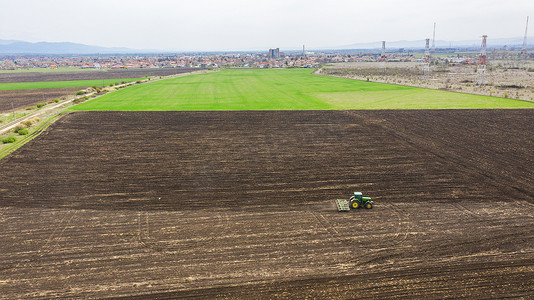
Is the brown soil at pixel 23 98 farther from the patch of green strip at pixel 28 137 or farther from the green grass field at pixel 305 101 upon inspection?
the patch of green strip at pixel 28 137

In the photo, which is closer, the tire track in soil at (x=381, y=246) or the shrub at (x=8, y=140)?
the tire track in soil at (x=381, y=246)

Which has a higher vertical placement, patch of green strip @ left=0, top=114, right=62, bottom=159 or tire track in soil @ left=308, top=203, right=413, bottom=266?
patch of green strip @ left=0, top=114, right=62, bottom=159

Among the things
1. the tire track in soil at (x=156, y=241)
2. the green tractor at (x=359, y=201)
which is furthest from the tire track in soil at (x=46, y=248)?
the green tractor at (x=359, y=201)

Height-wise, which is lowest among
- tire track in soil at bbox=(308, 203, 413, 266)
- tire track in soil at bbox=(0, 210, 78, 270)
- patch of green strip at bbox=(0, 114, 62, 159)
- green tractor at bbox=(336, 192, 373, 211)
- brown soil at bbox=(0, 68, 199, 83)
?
tire track in soil at bbox=(308, 203, 413, 266)

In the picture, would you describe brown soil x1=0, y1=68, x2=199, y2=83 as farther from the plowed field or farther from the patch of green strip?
the plowed field

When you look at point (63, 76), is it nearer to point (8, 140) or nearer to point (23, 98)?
point (23, 98)

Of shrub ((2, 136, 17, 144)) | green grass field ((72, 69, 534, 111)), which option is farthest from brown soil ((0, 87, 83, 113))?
shrub ((2, 136, 17, 144))

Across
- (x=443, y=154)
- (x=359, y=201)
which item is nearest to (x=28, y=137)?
(x=359, y=201)

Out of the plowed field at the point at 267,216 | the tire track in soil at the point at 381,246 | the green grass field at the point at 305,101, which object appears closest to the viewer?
the plowed field at the point at 267,216
